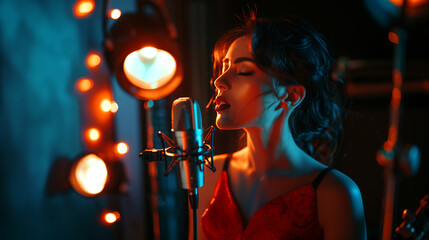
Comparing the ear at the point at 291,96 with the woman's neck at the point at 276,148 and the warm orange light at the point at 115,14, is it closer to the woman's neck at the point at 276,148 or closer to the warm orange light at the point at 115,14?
the woman's neck at the point at 276,148

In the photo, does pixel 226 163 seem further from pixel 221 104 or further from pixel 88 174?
pixel 88 174

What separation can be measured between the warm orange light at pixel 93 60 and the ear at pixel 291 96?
1092mm

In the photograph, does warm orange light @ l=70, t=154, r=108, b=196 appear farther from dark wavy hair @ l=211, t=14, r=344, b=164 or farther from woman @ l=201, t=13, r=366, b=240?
dark wavy hair @ l=211, t=14, r=344, b=164

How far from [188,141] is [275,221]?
439 mm

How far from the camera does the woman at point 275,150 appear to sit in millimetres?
944

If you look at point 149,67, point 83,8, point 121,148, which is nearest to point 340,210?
point 149,67

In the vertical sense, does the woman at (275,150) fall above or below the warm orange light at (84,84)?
below

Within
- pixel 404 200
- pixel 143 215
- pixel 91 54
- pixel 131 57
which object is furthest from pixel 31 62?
pixel 404 200

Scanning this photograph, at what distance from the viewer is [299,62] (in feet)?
3.28

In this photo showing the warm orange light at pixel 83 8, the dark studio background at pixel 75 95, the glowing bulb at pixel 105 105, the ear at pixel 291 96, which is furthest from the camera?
the glowing bulb at pixel 105 105

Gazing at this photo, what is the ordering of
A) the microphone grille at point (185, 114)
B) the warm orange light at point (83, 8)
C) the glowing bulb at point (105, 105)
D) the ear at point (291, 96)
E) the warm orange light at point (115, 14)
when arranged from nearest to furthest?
the microphone grille at point (185, 114), the ear at point (291, 96), the warm orange light at point (115, 14), the warm orange light at point (83, 8), the glowing bulb at point (105, 105)

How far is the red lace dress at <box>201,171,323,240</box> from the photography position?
3.12 ft

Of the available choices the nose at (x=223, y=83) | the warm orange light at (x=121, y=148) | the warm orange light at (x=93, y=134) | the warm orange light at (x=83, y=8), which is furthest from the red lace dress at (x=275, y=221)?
the warm orange light at (x=83, y=8)

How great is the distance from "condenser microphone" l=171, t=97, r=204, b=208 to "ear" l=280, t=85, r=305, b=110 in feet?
1.23
